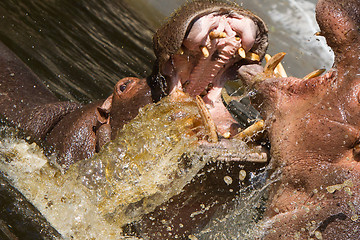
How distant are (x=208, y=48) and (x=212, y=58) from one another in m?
0.15

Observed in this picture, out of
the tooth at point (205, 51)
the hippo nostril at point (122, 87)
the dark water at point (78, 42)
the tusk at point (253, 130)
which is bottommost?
the dark water at point (78, 42)

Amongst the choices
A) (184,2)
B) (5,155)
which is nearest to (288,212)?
(184,2)

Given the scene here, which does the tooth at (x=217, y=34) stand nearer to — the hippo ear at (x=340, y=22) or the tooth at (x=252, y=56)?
the tooth at (x=252, y=56)

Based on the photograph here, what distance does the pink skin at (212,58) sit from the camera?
117 inches

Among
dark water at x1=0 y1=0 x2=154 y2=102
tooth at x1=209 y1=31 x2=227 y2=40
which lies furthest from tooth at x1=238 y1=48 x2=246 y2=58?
dark water at x1=0 y1=0 x2=154 y2=102

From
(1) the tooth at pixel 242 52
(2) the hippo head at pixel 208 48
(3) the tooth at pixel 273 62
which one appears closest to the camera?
(3) the tooth at pixel 273 62

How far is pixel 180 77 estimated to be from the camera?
10.4ft

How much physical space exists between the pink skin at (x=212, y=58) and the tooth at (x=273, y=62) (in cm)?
30

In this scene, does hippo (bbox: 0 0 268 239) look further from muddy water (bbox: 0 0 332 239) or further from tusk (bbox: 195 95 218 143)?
muddy water (bbox: 0 0 332 239)

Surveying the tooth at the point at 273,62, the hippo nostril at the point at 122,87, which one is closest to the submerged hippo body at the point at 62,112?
the hippo nostril at the point at 122,87

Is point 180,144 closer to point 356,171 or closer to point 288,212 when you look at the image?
point 288,212

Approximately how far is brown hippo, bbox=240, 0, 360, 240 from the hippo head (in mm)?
658

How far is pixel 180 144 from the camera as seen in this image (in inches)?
106

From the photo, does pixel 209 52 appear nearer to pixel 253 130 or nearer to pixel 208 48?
pixel 208 48
